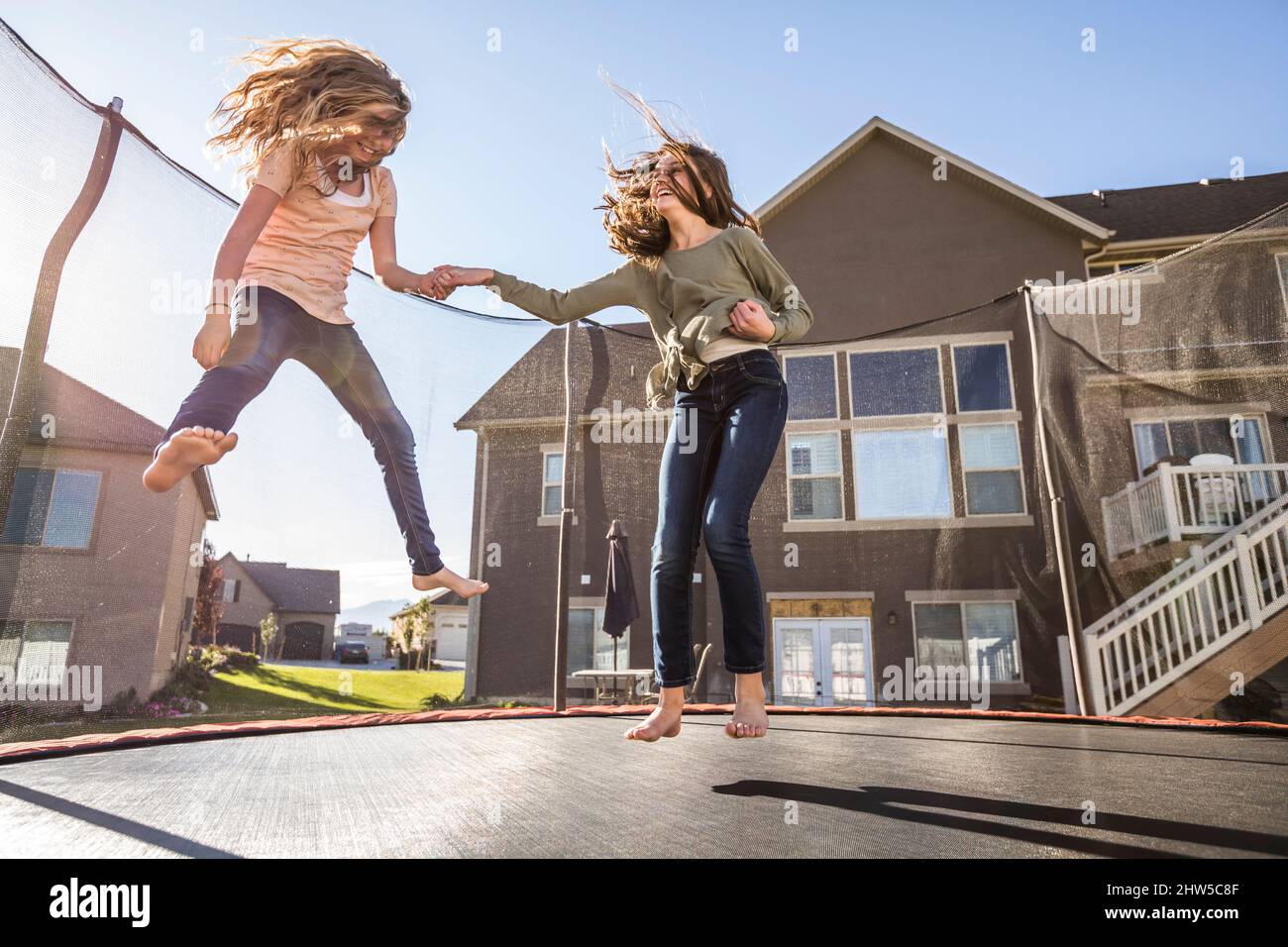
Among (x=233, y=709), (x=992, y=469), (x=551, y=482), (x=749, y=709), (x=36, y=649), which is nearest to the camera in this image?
(x=749, y=709)

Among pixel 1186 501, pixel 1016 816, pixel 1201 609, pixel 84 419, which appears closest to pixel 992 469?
pixel 1186 501

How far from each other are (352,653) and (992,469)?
71.4ft

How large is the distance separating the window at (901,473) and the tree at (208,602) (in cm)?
307

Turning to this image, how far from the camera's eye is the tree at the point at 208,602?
2201 mm

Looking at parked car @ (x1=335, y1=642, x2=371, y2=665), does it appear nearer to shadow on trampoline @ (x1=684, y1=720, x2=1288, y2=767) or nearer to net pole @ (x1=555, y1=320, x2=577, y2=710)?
net pole @ (x1=555, y1=320, x2=577, y2=710)

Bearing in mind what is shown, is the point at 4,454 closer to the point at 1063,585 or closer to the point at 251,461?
the point at 251,461

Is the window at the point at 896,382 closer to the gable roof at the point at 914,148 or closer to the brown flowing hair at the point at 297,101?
the brown flowing hair at the point at 297,101

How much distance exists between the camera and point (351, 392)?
1.96m

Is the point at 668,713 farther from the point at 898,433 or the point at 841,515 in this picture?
the point at 898,433

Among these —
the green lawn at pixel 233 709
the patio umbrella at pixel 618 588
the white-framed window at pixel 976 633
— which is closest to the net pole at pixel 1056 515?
the white-framed window at pixel 976 633

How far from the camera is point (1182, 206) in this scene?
7.99 metres

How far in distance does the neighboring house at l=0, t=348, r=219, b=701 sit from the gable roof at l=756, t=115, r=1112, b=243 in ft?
21.4
